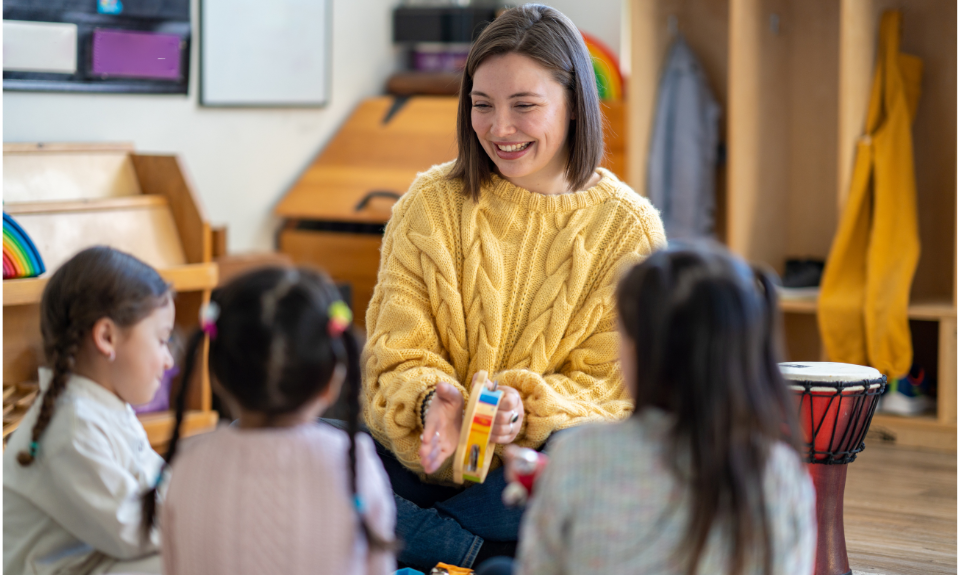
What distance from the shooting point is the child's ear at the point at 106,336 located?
1459 mm

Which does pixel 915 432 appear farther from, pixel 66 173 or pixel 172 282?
pixel 66 173

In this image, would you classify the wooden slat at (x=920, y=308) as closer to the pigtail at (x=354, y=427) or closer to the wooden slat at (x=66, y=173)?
the wooden slat at (x=66, y=173)

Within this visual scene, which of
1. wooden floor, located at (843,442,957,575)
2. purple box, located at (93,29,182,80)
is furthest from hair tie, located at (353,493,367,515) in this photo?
purple box, located at (93,29,182,80)

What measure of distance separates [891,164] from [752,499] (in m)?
2.36

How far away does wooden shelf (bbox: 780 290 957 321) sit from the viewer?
2.91m

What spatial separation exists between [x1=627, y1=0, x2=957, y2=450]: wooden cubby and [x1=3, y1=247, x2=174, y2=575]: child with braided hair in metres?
2.32

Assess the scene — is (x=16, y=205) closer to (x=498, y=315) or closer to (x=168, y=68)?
(x=168, y=68)

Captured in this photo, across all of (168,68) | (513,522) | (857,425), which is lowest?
(513,522)

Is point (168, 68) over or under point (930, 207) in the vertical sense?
over

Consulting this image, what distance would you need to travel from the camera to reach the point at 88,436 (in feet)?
4.62

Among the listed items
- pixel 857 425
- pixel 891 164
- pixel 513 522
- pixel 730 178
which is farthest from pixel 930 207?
pixel 513 522

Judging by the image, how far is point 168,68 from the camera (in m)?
3.14

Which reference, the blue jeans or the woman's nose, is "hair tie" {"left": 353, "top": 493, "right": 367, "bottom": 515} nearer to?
the blue jeans

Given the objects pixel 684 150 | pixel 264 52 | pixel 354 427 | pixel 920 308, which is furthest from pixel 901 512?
pixel 264 52
